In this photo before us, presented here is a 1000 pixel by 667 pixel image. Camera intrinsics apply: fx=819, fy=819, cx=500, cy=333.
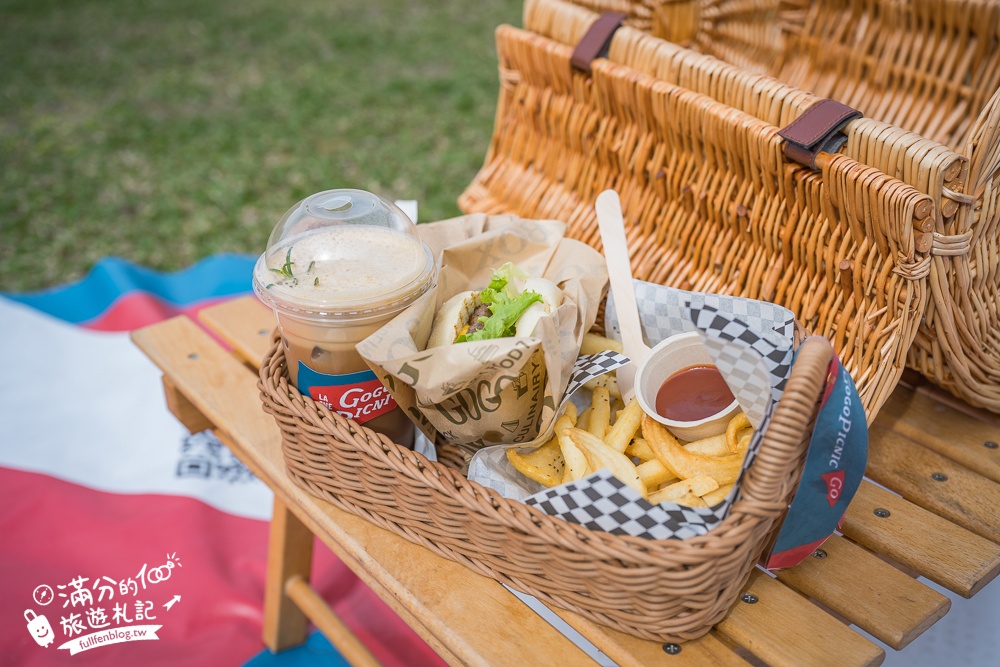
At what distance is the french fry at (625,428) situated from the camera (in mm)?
1146

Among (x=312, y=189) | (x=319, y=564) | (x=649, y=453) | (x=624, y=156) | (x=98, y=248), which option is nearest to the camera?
(x=649, y=453)

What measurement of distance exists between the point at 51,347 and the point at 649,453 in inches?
79.2

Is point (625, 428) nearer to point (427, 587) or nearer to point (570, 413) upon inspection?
point (570, 413)

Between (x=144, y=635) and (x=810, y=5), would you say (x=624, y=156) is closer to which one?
(x=810, y=5)

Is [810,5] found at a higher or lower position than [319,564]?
higher

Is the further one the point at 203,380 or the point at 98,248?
the point at 98,248

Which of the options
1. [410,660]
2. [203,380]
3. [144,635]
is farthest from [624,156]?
[144,635]

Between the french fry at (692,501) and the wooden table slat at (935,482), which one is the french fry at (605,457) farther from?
the wooden table slat at (935,482)

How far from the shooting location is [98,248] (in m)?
3.10

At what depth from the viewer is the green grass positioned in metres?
3.23

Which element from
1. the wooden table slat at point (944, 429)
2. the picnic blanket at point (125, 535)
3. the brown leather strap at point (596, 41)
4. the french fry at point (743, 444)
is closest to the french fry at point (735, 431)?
the french fry at point (743, 444)

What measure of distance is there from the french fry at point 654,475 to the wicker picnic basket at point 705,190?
306 mm

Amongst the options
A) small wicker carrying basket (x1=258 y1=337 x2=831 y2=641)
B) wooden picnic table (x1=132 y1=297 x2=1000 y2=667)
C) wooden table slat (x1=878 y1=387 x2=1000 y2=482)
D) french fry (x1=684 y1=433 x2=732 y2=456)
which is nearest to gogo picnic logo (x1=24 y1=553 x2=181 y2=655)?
wooden picnic table (x1=132 y1=297 x2=1000 y2=667)

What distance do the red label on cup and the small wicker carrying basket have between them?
0.02 meters
